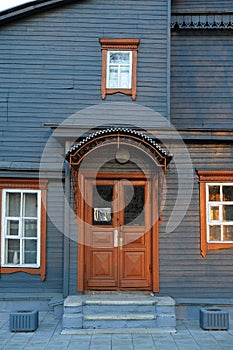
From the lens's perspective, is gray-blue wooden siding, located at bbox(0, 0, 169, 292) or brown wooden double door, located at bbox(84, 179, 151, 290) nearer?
brown wooden double door, located at bbox(84, 179, 151, 290)

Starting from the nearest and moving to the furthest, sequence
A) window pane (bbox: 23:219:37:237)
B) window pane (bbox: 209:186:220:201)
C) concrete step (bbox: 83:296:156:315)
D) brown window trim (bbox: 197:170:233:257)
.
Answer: concrete step (bbox: 83:296:156:315), brown window trim (bbox: 197:170:233:257), window pane (bbox: 209:186:220:201), window pane (bbox: 23:219:37:237)

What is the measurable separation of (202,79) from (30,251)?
19.3 feet

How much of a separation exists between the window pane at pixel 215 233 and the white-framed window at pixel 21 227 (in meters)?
3.85

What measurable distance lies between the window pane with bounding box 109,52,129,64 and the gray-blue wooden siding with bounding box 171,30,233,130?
126 centimetres

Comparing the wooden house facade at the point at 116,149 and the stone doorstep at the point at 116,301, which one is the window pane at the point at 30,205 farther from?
the stone doorstep at the point at 116,301

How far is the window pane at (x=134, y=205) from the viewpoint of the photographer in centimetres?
880

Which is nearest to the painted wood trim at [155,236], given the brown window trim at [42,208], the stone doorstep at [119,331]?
the stone doorstep at [119,331]

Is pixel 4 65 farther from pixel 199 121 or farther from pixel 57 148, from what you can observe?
pixel 199 121

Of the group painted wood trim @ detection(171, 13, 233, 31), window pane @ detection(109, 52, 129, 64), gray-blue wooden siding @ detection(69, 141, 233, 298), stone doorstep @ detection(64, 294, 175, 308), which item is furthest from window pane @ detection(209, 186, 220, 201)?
painted wood trim @ detection(171, 13, 233, 31)

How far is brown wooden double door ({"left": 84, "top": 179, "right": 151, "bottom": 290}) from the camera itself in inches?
337

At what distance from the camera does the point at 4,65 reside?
9641 millimetres

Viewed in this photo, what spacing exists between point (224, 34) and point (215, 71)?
1.06 m

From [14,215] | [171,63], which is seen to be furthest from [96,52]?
[14,215]

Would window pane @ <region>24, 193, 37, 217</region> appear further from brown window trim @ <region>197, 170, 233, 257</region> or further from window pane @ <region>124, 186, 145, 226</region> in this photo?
brown window trim @ <region>197, 170, 233, 257</region>
